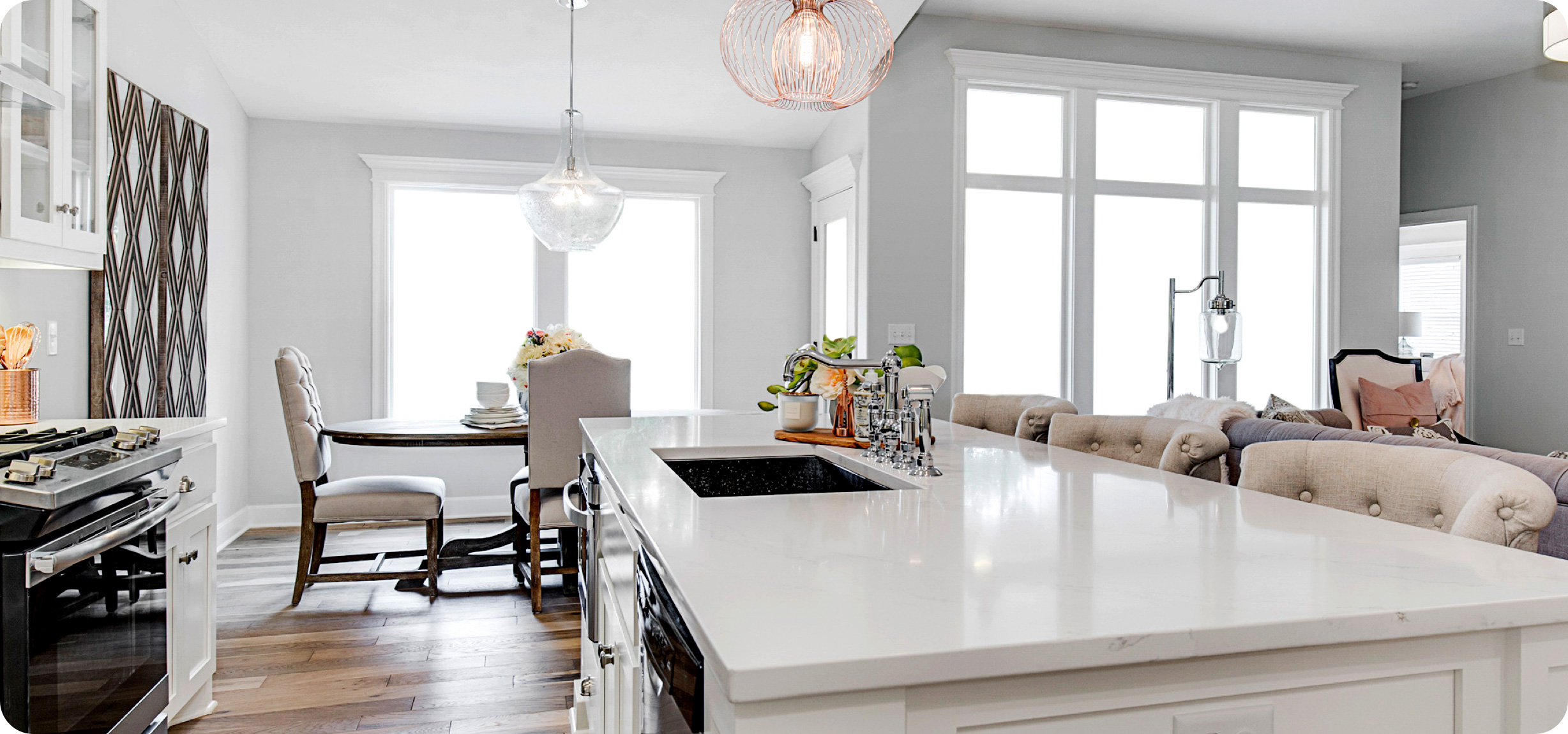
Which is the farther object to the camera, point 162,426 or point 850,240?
point 850,240

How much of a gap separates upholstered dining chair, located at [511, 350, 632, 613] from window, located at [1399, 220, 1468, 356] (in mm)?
5787

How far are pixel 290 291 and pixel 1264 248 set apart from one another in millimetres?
5657

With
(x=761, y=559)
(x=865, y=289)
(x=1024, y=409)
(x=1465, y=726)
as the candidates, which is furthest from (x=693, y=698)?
(x=865, y=289)

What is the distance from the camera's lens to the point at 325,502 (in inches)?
135

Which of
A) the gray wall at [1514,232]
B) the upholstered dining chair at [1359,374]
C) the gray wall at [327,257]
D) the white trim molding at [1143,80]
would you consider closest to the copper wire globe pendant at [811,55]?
the white trim molding at [1143,80]

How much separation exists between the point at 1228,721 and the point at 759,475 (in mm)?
1262

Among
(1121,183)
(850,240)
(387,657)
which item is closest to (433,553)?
(387,657)

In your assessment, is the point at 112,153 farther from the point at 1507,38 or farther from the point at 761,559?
the point at 1507,38

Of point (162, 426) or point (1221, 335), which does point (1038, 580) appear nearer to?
point (162, 426)

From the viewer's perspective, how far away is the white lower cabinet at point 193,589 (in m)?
2.20

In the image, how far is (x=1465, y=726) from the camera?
0.82m

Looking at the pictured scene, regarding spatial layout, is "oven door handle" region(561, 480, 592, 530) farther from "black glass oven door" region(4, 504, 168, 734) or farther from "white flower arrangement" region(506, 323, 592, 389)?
"white flower arrangement" region(506, 323, 592, 389)

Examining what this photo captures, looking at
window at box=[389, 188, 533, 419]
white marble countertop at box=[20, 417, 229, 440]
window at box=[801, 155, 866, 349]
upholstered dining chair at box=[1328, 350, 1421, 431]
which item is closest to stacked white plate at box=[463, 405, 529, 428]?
window at box=[389, 188, 533, 419]

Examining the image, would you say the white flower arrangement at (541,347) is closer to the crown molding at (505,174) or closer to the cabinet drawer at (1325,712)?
the crown molding at (505,174)
